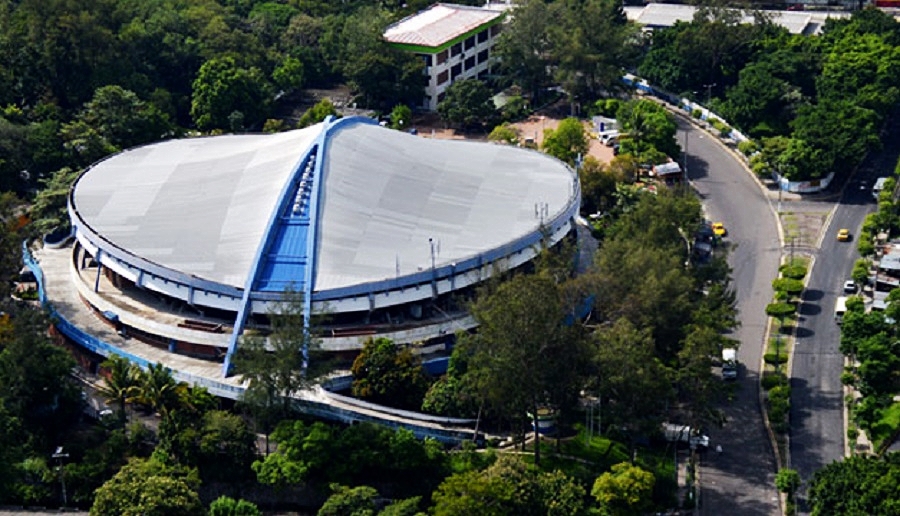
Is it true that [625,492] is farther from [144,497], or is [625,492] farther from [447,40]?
[447,40]

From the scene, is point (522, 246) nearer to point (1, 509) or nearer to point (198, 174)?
point (198, 174)

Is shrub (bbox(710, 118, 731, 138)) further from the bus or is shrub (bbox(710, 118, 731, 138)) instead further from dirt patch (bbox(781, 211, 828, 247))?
the bus

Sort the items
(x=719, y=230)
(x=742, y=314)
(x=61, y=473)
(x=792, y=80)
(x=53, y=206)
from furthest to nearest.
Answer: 1. (x=792, y=80)
2. (x=719, y=230)
3. (x=53, y=206)
4. (x=742, y=314)
5. (x=61, y=473)

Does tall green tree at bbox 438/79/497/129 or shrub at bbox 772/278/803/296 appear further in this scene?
tall green tree at bbox 438/79/497/129

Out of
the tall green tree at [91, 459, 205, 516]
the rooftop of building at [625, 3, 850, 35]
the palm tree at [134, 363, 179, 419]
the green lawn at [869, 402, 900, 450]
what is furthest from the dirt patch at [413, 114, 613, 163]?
the tall green tree at [91, 459, 205, 516]

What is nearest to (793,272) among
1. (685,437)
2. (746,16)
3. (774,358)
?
(774,358)

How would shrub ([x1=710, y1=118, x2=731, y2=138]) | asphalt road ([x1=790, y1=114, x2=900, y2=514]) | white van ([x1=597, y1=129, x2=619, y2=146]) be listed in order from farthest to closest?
shrub ([x1=710, y1=118, x2=731, y2=138]), white van ([x1=597, y1=129, x2=619, y2=146]), asphalt road ([x1=790, y1=114, x2=900, y2=514])

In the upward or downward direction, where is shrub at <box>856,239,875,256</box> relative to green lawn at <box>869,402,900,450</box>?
upward
